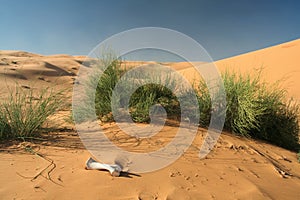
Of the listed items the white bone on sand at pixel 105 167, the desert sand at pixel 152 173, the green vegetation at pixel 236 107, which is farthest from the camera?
the green vegetation at pixel 236 107

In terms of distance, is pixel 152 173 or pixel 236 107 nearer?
pixel 152 173

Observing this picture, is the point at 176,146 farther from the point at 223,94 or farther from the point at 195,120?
the point at 223,94

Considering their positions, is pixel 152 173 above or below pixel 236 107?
below

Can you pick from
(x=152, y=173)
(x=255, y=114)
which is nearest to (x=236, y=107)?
(x=255, y=114)

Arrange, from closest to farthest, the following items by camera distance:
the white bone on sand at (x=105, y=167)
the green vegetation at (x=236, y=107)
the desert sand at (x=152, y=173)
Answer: the desert sand at (x=152, y=173) → the white bone on sand at (x=105, y=167) → the green vegetation at (x=236, y=107)

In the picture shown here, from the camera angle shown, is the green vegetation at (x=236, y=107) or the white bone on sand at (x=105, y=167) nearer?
the white bone on sand at (x=105, y=167)

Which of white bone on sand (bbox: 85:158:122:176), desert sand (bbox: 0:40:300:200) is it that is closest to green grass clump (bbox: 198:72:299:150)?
desert sand (bbox: 0:40:300:200)

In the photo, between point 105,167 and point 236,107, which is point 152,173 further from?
point 236,107

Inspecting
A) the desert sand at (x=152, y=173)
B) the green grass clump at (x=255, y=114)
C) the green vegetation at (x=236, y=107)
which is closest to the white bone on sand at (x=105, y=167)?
the desert sand at (x=152, y=173)

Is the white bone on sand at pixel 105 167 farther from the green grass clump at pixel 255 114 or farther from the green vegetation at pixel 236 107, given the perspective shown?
the green grass clump at pixel 255 114

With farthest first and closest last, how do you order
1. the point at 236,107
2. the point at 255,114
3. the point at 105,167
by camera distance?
the point at 236,107 < the point at 255,114 < the point at 105,167

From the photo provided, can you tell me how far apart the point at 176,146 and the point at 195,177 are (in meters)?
0.78

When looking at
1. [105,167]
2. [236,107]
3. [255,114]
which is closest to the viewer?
[105,167]

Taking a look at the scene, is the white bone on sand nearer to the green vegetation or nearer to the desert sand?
the desert sand
